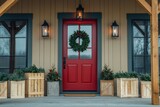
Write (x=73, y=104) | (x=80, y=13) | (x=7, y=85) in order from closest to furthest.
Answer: (x=73, y=104) → (x=7, y=85) → (x=80, y=13)

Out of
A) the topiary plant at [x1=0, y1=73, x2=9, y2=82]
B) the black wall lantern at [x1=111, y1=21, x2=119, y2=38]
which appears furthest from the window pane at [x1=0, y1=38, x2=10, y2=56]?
the black wall lantern at [x1=111, y1=21, x2=119, y2=38]

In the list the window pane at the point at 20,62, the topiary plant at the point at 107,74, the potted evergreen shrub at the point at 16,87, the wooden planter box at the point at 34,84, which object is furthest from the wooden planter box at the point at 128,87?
the window pane at the point at 20,62

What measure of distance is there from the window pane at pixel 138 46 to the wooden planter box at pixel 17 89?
11.6 ft

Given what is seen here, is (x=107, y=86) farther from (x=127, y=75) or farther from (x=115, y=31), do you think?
(x=115, y=31)

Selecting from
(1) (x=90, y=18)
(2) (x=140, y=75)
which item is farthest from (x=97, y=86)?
(1) (x=90, y=18)

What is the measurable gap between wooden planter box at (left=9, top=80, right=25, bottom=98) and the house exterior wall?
1.20 metres

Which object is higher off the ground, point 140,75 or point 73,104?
point 140,75

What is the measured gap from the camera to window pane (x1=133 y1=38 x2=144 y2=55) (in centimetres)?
994

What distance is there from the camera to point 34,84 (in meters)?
9.09

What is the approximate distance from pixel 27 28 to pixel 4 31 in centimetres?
69

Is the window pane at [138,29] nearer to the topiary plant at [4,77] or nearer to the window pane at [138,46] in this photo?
the window pane at [138,46]

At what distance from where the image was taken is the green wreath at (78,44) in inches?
388

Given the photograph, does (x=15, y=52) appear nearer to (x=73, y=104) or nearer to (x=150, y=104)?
(x=73, y=104)

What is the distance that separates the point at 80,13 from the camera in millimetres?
9609
